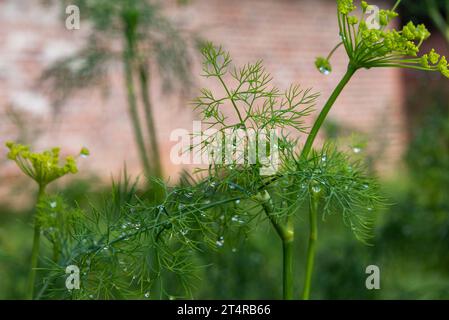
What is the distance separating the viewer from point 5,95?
3975mm

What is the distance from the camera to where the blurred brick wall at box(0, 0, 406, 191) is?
3980 mm

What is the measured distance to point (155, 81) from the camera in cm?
441

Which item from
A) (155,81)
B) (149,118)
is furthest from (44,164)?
(155,81)

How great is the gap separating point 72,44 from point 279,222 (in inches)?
143

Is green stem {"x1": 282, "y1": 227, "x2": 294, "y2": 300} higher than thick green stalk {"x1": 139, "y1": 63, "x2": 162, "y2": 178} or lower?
lower

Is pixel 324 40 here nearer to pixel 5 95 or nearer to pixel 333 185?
pixel 5 95

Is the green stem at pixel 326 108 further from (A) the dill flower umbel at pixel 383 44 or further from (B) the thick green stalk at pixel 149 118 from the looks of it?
(B) the thick green stalk at pixel 149 118

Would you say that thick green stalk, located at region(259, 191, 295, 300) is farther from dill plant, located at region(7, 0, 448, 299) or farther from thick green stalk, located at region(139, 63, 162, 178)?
thick green stalk, located at region(139, 63, 162, 178)

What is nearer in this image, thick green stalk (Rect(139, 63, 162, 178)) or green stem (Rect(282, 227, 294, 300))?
green stem (Rect(282, 227, 294, 300))

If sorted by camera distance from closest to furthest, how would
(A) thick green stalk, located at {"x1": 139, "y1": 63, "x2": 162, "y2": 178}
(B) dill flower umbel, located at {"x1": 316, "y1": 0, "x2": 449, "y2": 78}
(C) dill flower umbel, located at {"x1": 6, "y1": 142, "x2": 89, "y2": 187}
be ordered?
(B) dill flower umbel, located at {"x1": 316, "y1": 0, "x2": 449, "y2": 78} → (C) dill flower umbel, located at {"x1": 6, "y1": 142, "x2": 89, "y2": 187} → (A) thick green stalk, located at {"x1": 139, "y1": 63, "x2": 162, "y2": 178}

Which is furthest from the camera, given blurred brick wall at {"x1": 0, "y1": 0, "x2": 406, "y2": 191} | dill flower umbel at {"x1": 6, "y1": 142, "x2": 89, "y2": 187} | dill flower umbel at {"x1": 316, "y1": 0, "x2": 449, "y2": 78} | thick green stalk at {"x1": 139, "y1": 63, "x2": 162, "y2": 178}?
blurred brick wall at {"x1": 0, "y1": 0, "x2": 406, "y2": 191}

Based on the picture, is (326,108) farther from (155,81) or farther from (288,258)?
(155,81)

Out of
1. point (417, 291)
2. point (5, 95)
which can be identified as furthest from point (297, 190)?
Answer: point (5, 95)

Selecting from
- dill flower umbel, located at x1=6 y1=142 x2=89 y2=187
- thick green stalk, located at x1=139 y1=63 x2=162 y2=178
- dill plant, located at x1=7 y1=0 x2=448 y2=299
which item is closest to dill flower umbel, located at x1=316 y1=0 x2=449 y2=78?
dill plant, located at x1=7 y1=0 x2=448 y2=299
